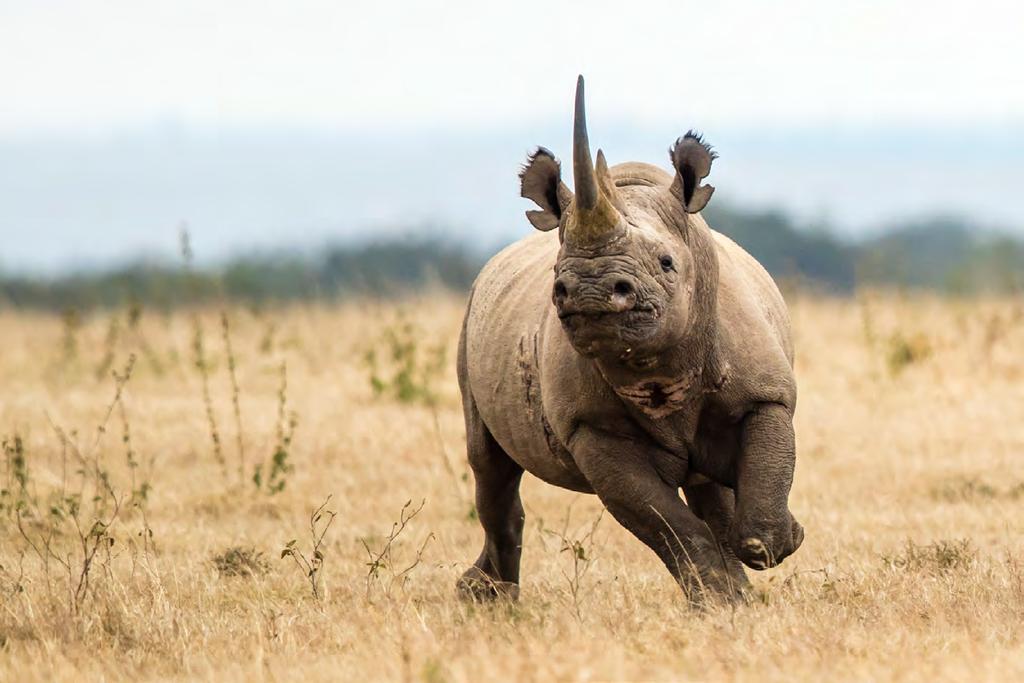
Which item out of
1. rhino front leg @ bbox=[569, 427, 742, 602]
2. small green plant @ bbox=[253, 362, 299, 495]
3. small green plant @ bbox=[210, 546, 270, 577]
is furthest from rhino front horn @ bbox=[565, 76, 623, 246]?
small green plant @ bbox=[253, 362, 299, 495]

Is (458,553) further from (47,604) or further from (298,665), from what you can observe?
(298,665)

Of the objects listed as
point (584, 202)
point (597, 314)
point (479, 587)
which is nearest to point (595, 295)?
point (597, 314)

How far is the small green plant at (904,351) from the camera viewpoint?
14.2m

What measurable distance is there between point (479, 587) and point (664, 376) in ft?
6.00

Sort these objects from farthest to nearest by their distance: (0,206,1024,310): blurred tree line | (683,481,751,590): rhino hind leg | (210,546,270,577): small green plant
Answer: (0,206,1024,310): blurred tree line, (210,546,270,577): small green plant, (683,481,751,590): rhino hind leg

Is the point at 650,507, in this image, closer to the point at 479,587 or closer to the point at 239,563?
the point at 479,587

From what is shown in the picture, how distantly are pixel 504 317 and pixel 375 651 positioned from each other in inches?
91.6

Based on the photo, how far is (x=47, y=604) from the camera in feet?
23.1

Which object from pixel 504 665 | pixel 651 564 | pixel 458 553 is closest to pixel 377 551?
pixel 458 553

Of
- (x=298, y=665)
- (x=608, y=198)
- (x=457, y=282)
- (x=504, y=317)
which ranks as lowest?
(x=457, y=282)

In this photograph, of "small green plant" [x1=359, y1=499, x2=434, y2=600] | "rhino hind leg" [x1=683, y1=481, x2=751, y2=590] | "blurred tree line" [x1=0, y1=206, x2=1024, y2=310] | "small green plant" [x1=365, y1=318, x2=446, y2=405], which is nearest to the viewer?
"small green plant" [x1=359, y1=499, x2=434, y2=600]

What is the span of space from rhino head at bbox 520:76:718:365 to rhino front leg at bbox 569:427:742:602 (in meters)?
0.59

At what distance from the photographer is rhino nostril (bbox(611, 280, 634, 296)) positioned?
6.03 m

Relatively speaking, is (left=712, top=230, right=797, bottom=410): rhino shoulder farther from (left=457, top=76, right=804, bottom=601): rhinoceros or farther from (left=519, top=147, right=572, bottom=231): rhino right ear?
(left=519, top=147, right=572, bottom=231): rhino right ear
